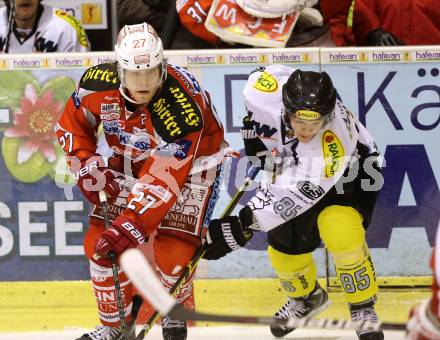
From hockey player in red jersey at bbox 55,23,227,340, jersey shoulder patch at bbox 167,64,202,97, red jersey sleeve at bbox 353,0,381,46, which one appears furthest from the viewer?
red jersey sleeve at bbox 353,0,381,46

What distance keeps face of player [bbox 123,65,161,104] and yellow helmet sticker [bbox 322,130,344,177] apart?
69 cm

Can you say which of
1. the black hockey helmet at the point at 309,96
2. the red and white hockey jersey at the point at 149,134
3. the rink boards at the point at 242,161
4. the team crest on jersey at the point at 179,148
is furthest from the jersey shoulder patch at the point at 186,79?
the rink boards at the point at 242,161

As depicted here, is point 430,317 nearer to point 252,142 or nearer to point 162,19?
point 252,142

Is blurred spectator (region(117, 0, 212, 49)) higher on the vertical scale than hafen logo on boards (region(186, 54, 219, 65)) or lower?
lower

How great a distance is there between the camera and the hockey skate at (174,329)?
455cm

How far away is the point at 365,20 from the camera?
17.9 ft

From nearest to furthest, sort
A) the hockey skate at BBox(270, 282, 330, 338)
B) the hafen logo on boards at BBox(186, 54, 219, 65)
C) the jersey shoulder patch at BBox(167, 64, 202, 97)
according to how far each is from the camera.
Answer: the jersey shoulder patch at BBox(167, 64, 202, 97) → the hockey skate at BBox(270, 282, 330, 338) → the hafen logo on boards at BBox(186, 54, 219, 65)

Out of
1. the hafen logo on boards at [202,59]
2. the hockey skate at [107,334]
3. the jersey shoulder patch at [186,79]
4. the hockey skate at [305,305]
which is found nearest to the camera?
the jersey shoulder patch at [186,79]

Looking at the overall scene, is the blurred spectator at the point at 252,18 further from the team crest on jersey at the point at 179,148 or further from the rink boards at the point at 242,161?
the team crest on jersey at the point at 179,148

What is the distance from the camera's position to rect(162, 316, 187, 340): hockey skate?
14.9 ft

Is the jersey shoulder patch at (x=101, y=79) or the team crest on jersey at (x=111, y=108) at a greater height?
the jersey shoulder patch at (x=101, y=79)

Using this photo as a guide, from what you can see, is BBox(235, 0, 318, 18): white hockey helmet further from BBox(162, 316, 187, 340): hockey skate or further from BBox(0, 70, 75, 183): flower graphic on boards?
BBox(162, 316, 187, 340): hockey skate

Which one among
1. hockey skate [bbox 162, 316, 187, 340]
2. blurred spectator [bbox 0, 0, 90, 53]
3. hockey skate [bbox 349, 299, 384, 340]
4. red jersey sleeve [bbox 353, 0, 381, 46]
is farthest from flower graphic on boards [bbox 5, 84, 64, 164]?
hockey skate [bbox 349, 299, 384, 340]

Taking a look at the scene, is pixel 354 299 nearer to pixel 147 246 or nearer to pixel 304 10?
pixel 147 246
